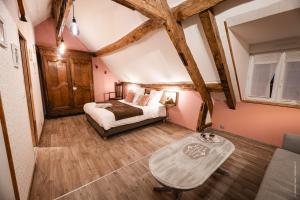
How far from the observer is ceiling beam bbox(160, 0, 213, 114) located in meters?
2.01

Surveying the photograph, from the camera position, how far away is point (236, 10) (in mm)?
1705

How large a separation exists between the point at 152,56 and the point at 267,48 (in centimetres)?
224

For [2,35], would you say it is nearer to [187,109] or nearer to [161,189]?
[161,189]

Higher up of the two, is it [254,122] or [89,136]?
[254,122]

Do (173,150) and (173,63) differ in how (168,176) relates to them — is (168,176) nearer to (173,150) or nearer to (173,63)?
(173,150)

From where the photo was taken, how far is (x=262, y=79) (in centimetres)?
279

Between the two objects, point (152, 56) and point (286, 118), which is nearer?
point (286, 118)

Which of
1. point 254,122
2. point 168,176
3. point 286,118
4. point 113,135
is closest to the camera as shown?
point 168,176

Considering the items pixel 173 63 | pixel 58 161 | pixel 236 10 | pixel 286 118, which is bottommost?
pixel 58 161

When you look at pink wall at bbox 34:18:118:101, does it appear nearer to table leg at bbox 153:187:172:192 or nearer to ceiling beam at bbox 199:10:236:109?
ceiling beam at bbox 199:10:236:109

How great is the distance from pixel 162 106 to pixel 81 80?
298cm

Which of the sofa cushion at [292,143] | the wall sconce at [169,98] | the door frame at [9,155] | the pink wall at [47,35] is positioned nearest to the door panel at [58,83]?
the pink wall at [47,35]

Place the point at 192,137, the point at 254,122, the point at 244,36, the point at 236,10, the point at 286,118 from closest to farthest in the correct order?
the point at 236,10 < the point at 192,137 < the point at 244,36 < the point at 286,118 < the point at 254,122

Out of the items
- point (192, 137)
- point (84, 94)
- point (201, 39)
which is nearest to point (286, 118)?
point (192, 137)
